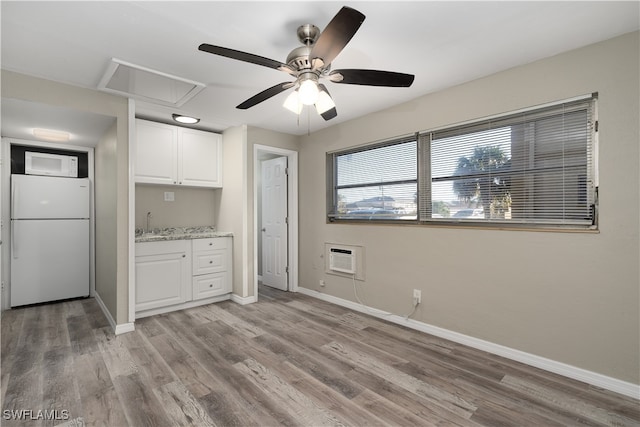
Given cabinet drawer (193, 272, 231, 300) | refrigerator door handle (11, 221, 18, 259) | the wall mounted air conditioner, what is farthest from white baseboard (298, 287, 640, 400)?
refrigerator door handle (11, 221, 18, 259)

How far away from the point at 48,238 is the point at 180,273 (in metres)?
1.85

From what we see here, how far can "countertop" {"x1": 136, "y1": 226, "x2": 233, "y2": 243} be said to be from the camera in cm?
359

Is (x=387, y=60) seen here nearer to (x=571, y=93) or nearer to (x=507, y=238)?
(x=571, y=93)

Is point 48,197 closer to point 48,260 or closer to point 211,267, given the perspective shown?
point 48,260

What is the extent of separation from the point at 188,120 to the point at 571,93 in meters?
3.70

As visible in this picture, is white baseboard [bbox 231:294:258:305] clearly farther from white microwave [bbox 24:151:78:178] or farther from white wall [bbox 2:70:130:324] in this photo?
white microwave [bbox 24:151:78:178]

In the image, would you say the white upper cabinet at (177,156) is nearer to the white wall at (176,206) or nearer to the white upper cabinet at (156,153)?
the white upper cabinet at (156,153)

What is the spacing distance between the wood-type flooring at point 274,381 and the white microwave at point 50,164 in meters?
1.90

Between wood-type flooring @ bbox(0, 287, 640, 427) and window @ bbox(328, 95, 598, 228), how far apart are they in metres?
1.18

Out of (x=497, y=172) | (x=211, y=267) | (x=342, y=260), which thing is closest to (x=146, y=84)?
(x=211, y=267)

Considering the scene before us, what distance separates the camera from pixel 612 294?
6.87 ft

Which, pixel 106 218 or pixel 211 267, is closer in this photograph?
pixel 106 218

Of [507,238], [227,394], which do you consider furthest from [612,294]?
[227,394]

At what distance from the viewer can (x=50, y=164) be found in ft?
13.3
